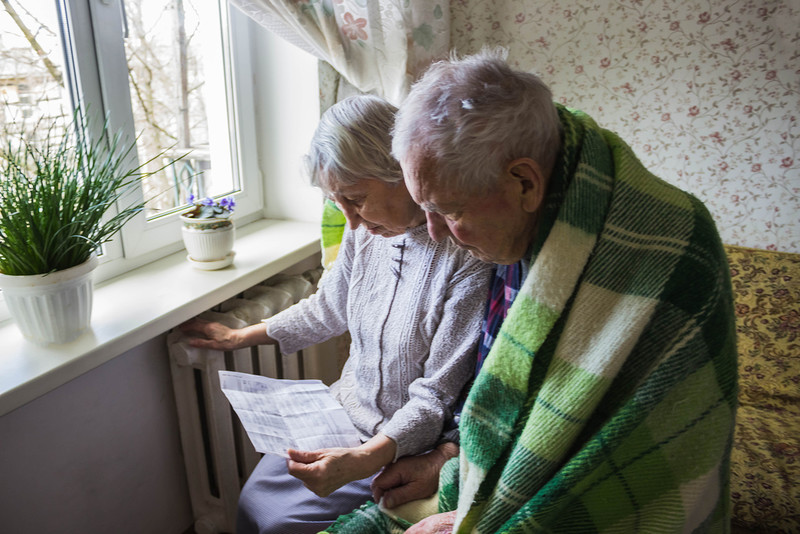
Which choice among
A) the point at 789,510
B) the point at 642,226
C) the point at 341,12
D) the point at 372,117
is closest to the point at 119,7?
the point at 341,12

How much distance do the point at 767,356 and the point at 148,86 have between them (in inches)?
76.1

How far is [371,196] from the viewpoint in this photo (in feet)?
3.78

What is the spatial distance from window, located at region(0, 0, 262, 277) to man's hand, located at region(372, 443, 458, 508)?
759 millimetres

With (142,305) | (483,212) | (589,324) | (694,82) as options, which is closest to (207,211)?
(142,305)

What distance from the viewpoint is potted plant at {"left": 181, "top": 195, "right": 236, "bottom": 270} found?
1.46 m

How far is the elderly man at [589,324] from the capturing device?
2.54 feet

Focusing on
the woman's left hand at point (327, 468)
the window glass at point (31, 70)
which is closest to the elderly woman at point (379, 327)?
the woman's left hand at point (327, 468)

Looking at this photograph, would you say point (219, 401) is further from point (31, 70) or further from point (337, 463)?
point (31, 70)

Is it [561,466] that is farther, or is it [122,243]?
[122,243]

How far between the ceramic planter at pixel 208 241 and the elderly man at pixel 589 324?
0.79 meters

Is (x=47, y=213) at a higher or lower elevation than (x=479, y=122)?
lower

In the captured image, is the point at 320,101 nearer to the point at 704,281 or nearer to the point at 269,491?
the point at 269,491

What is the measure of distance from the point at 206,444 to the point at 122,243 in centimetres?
60

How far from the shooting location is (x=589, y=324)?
0.79 meters
